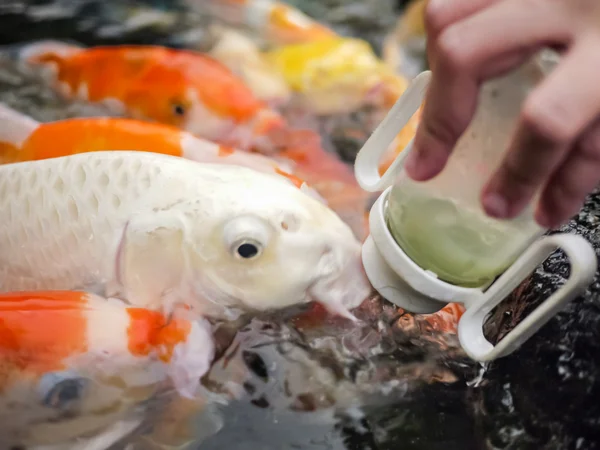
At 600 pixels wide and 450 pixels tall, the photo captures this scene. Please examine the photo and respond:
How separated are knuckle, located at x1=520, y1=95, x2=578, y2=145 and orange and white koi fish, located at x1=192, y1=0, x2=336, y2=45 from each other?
4.50 ft

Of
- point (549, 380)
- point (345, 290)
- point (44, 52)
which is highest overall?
point (549, 380)

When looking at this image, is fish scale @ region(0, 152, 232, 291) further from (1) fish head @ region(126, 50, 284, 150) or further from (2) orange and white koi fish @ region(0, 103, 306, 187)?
(1) fish head @ region(126, 50, 284, 150)

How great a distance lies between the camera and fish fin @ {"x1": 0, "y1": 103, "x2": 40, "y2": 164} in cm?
99

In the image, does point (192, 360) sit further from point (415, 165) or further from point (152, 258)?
point (415, 165)

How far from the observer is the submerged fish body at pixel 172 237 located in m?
0.74

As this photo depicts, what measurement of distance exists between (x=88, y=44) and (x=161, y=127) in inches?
35.8

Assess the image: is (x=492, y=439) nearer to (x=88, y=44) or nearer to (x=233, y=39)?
(x=233, y=39)

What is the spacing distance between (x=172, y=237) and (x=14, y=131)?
0.43m

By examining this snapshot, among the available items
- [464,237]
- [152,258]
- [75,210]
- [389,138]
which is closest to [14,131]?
[75,210]

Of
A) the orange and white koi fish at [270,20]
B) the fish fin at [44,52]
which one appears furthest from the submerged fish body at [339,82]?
the fish fin at [44,52]

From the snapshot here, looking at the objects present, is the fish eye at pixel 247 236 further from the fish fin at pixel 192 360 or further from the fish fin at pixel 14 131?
the fish fin at pixel 14 131

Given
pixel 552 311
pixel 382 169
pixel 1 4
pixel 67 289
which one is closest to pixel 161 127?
pixel 67 289

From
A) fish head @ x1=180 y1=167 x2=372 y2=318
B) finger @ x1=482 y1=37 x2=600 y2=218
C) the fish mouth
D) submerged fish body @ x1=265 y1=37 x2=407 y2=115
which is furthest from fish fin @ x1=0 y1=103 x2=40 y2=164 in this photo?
finger @ x1=482 y1=37 x2=600 y2=218

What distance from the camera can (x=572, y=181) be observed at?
455mm
